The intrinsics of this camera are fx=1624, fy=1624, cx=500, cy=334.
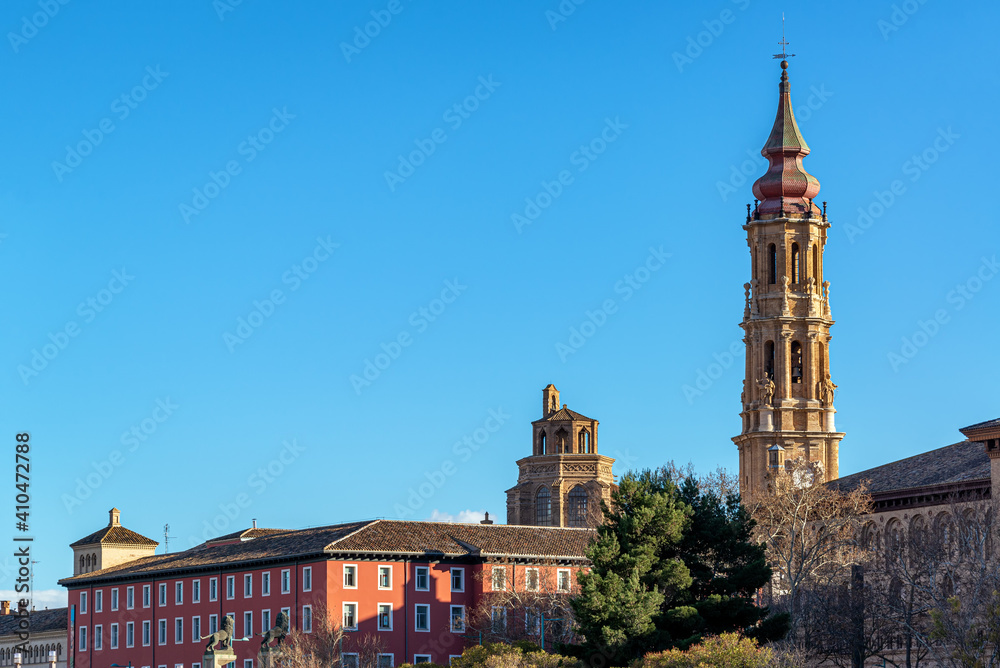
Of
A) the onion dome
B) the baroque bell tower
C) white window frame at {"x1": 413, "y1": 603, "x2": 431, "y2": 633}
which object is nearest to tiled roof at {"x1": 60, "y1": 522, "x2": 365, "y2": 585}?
white window frame at {"x1": 413, "y1": 603, "x2": 431, "y2": 633}

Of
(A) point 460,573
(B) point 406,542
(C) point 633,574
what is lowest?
(A) point 460,573

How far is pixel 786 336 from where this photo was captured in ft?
315

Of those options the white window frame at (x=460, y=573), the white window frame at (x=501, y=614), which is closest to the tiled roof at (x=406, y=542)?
the white window frame at (x=460, y=573)

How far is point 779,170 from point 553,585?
31.6 meters

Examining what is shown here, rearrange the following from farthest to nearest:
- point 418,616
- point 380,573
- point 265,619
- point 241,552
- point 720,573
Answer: point 241,552, point 265,619, point 418,616, point 380,573, point 720,573

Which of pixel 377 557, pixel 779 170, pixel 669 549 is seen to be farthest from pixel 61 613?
pixel 669 549

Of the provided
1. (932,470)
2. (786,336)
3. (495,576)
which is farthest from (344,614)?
(786,336)

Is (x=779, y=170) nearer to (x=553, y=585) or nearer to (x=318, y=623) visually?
(x=553, y=585)

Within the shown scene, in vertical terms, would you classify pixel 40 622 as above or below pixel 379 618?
below

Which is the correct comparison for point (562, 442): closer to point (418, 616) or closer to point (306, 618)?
point (418, 616)

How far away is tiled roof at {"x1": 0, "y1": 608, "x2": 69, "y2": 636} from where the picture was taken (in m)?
120

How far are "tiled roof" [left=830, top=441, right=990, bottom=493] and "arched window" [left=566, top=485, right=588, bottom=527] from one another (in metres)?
42.6

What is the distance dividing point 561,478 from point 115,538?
3908 centimetres

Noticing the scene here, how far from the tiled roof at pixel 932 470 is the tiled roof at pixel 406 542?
14779 mm
